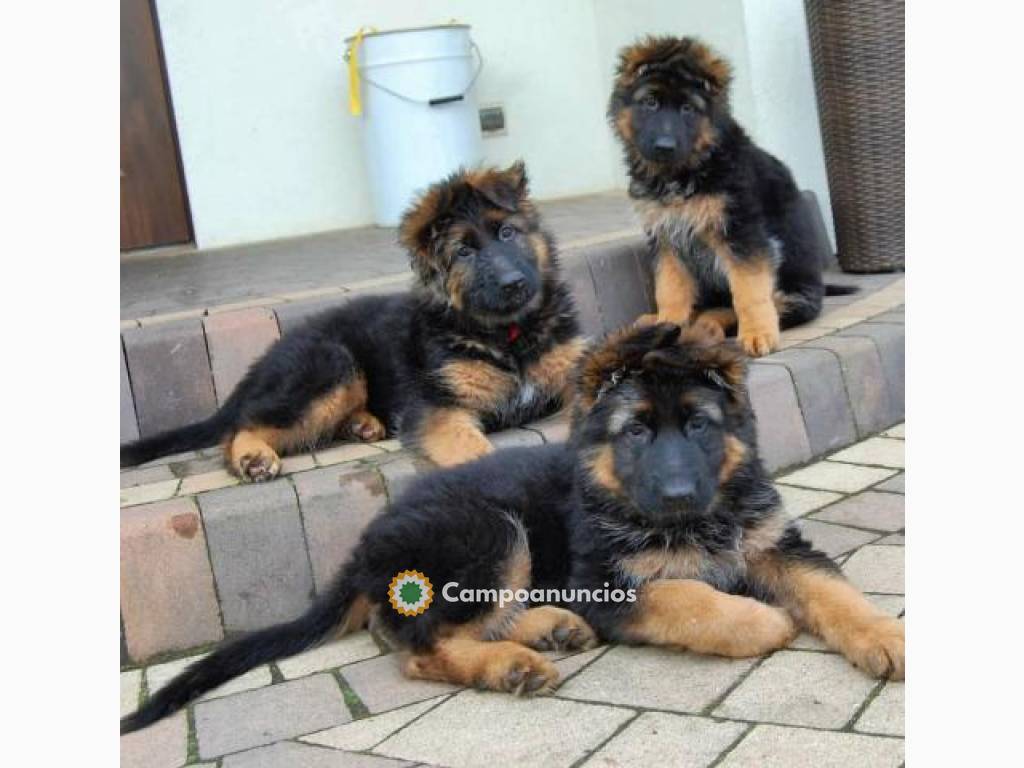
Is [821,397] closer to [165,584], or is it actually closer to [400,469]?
[400,469]

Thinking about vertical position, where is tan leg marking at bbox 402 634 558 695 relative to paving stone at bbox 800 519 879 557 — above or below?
above

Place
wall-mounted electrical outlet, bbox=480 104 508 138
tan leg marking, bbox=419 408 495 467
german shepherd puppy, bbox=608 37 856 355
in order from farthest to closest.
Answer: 1. wall-mounted electrical outlet, bbox=480 104 508 138
2. german shepherd puppy, bbox=608 37 856 355
3. tan leg marking, bbox=419 408 495 467

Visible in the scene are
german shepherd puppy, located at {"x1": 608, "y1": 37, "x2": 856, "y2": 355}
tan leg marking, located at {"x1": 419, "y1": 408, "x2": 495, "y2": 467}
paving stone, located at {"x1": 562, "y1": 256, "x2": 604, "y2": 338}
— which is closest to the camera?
tan leg marking, located at {"x1": 419, "y1": 408, "x2": 495, "y2": 467}

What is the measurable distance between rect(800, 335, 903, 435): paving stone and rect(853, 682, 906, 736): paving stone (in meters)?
2.37

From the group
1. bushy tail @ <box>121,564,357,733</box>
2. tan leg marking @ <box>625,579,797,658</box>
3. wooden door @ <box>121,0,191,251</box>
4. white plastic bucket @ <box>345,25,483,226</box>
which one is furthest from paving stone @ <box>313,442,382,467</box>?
wooden door @ <box>121,0,191,251</box>

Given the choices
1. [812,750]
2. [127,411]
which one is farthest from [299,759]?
[127,411]

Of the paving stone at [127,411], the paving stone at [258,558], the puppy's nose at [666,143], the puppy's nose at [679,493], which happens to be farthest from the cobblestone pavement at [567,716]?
the puppy's nose at [666,143]

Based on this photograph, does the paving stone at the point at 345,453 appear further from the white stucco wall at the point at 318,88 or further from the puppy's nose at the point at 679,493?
the white stucco wall at the point at 318,88

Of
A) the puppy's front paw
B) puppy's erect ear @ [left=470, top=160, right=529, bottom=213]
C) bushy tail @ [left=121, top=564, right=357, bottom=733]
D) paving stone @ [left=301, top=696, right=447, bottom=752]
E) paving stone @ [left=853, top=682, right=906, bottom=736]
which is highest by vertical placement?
puppy's erect ear @ [left=470, top=160, right=529, bottom=213]

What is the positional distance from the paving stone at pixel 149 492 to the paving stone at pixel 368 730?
126cm

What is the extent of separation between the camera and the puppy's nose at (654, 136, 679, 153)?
4.93 m

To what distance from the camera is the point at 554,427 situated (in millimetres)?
4289

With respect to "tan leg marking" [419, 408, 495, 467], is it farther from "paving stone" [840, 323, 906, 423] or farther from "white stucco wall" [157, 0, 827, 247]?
"white stucco wall" [157, 0, 827, 247]

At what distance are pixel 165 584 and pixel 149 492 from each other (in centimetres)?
46
